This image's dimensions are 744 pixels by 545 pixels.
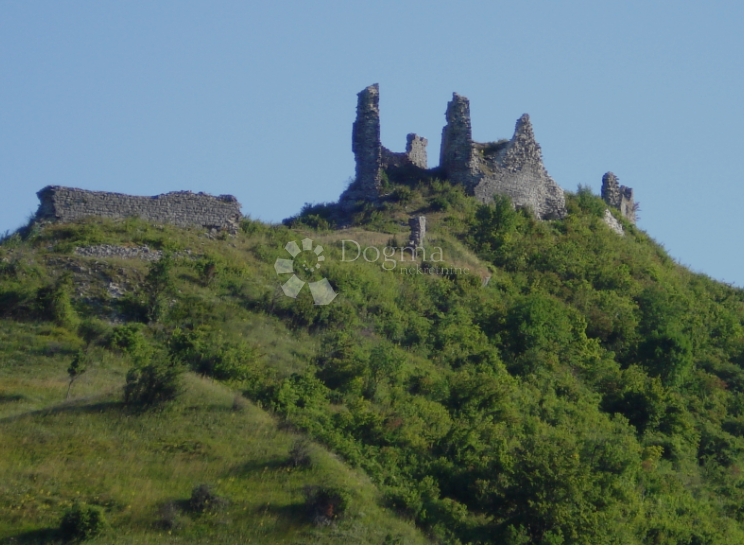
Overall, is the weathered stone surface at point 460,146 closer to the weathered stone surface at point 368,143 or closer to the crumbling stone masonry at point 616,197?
the weathered stone surface at point 368,143

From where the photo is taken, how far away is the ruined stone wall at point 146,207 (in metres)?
32.5

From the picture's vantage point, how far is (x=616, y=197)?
46.3 meters

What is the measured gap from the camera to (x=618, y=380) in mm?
30891

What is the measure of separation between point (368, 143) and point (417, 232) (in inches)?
205

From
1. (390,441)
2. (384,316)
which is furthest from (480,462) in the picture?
(384,316)

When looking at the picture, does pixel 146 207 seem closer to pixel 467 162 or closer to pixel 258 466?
pixel 467 162

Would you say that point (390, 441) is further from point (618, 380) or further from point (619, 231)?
point (619, 231)

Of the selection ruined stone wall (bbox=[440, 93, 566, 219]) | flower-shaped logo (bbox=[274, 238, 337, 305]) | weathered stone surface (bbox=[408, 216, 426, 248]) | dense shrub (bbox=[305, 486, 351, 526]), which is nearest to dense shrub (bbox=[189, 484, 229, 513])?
dense shrub (bbox=[305, 486, 351, 526])

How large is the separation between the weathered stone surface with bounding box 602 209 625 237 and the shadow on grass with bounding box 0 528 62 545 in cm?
2592

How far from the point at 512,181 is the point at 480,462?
58.4 ft

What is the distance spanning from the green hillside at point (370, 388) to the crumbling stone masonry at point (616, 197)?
7686 millimetres

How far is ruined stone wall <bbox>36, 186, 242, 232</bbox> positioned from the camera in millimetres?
32500

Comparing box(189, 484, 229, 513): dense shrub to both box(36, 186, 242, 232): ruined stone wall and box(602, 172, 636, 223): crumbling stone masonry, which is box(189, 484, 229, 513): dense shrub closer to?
box(36, 186, 242, 232): ruined stone wall

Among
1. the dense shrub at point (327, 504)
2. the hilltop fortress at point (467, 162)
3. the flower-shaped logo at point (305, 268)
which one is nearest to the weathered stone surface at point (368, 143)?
the hilltop fortress at point (467, 162)
